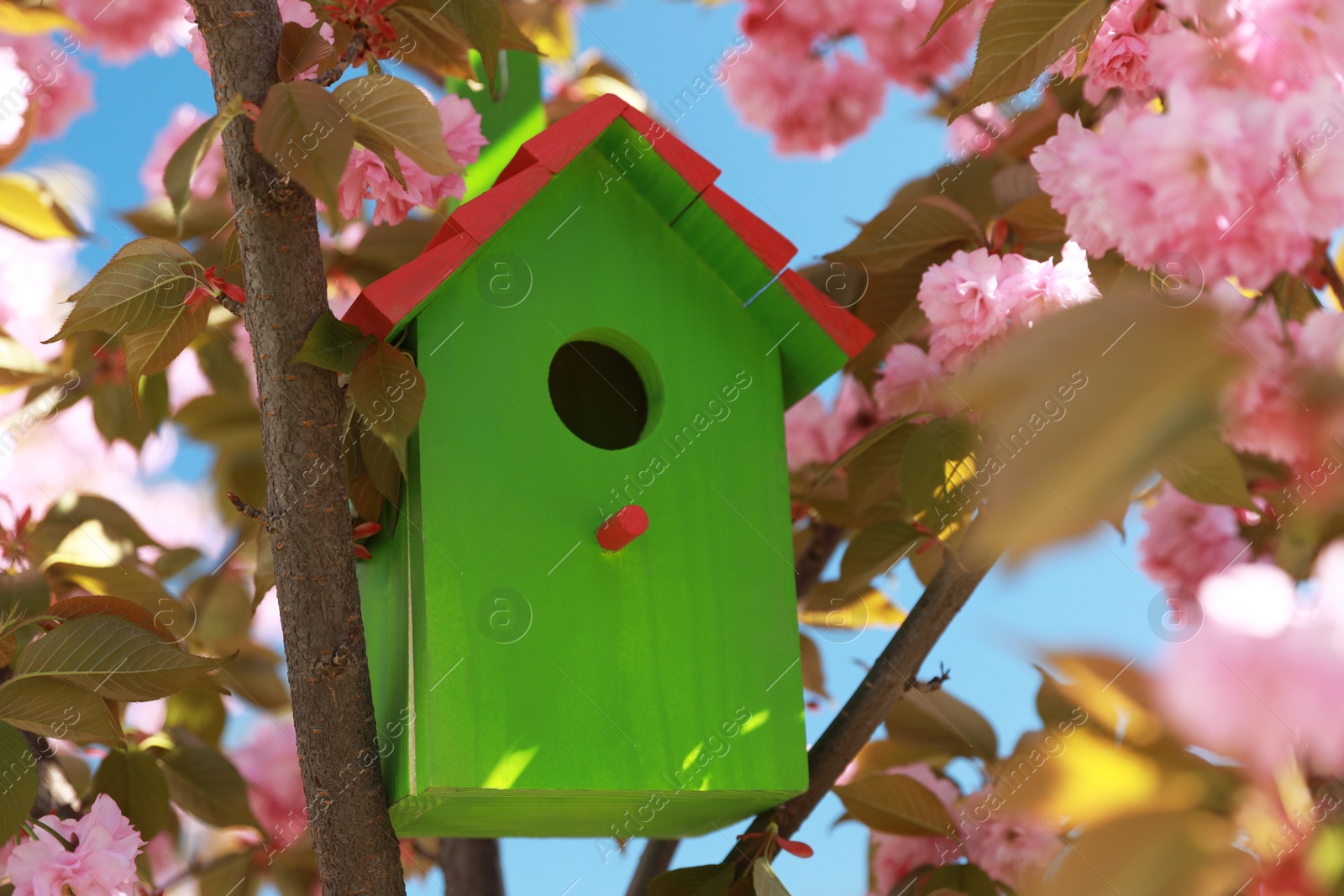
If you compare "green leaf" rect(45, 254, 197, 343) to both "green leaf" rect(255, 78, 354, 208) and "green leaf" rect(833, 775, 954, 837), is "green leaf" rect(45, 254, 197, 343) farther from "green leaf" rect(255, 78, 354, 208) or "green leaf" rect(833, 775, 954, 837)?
"green leaf" rect(833, 775, 954, 837)

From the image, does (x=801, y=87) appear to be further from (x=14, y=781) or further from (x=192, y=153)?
(x=14, y=781)

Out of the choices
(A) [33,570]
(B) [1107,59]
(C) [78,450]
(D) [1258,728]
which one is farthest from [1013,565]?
(C) [78,450]

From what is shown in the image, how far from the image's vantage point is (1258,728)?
45 centimetres

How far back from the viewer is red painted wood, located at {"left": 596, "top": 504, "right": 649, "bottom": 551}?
4.14ft

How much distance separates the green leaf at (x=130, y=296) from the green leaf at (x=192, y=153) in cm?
6

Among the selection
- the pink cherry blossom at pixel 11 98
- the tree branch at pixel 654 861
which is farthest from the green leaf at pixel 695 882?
the pink cherry blossom at pixel 11 98

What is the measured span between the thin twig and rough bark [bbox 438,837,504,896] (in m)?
1.11

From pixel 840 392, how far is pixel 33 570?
118 centimetres

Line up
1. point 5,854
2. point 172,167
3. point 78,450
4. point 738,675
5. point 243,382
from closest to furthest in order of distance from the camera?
point 172,167
point 738,675
point 5,854
point 243,382
point 78,450

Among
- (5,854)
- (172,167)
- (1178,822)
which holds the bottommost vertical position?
(1178,822)

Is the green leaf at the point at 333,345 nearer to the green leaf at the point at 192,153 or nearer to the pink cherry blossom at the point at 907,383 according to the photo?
the green leaf at the point at 192,153

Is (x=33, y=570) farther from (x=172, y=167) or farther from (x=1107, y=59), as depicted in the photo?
(x=1107, y=59)

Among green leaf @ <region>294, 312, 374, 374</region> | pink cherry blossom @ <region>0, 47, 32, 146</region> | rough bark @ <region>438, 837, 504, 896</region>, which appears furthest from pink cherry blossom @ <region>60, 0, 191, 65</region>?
rough bark @ <region>438, 837, 504, 896</region>

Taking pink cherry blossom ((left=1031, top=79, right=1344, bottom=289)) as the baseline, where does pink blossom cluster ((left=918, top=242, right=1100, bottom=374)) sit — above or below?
above
